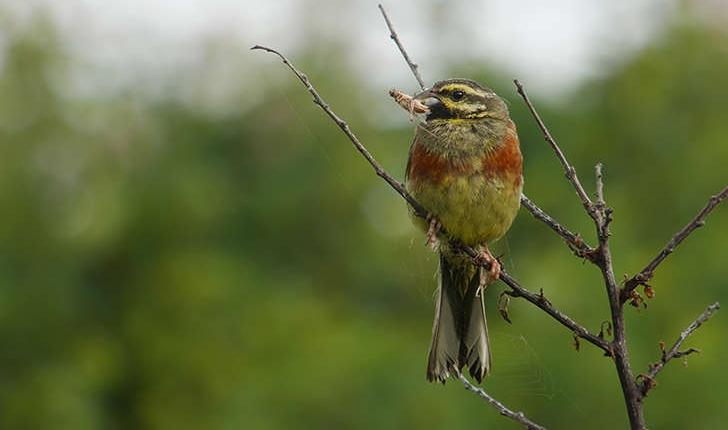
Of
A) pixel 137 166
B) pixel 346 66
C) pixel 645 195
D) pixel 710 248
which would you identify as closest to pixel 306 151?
pixel 346 66

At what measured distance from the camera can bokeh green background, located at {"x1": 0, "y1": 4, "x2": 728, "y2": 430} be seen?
49.5 ft

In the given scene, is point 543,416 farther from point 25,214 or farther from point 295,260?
point 25,214

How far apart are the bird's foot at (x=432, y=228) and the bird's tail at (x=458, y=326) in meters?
0.27

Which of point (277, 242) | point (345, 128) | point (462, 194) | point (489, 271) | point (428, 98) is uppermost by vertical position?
point (277, 242)

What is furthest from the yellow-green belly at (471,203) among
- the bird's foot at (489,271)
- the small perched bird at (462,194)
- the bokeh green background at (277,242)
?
the bokeh green background at (277,242)

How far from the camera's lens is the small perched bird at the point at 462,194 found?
4.48 meters

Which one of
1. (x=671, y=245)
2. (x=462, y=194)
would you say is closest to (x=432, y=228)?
(x=462, y=194)

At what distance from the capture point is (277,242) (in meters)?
20.8

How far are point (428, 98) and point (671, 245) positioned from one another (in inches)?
71.0

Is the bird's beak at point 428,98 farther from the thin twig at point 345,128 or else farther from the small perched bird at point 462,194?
the thin twig at point 345,128

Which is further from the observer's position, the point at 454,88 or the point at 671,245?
the point at 454,88

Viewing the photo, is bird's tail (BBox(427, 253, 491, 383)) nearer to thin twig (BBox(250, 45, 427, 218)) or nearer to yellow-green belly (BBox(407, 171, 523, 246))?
yellow-green belly (BBox(407, 171, 523, 246))

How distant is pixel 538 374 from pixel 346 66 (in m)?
16.0

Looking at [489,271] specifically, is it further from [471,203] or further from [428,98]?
[428,98]
